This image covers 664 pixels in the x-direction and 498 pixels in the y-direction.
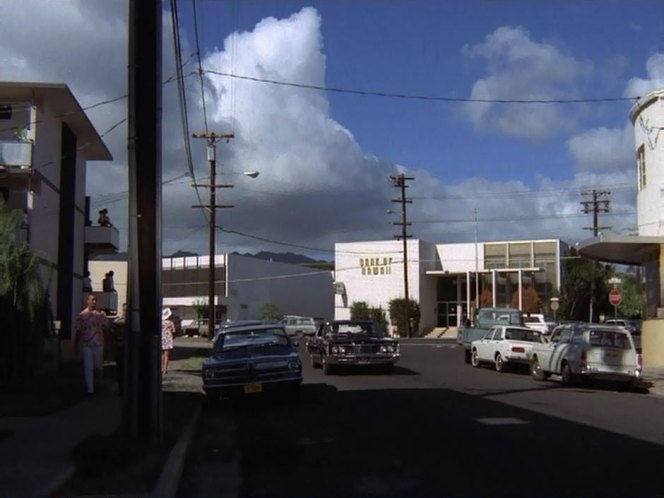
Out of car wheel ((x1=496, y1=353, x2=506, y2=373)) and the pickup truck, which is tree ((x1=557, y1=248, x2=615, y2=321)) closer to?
the pickup truck

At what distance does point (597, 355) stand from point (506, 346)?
5.24m

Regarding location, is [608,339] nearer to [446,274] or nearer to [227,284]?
[446,274]

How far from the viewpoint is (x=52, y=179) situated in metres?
29.8

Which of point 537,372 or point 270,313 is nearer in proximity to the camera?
point 537,372

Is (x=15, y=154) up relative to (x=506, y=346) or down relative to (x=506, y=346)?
up

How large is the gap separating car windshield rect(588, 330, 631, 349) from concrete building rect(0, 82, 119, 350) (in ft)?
48.2

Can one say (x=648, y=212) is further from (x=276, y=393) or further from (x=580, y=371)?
(x=276, y=393)

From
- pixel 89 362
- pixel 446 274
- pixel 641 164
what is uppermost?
pixel 641 164

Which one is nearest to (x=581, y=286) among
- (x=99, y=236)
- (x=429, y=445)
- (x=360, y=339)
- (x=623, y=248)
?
(x=623, y=248)

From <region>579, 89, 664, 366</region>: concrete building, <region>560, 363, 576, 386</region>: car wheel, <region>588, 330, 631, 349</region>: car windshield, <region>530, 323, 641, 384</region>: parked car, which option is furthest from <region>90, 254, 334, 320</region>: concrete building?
<region>588, 330, 631, 349</region>: car windshield

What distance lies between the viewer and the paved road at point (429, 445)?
8422mm

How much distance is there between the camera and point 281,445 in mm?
11266

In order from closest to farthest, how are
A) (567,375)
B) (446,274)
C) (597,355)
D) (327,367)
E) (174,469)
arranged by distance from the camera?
(174,469)
(597,355)
(567,375)
(327,367)
(446,274)

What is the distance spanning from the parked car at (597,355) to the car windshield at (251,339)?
7650 millimetres
